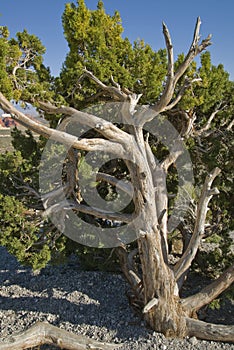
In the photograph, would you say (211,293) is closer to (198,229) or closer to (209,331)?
(209,331)

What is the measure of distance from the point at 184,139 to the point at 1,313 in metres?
4.51

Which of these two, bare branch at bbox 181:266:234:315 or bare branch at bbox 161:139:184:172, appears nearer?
bare branch at bbox 181:266:234:315

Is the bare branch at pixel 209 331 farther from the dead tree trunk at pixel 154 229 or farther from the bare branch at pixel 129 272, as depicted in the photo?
the bare branch at pixel 129 272

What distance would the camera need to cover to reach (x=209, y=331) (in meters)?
4.88

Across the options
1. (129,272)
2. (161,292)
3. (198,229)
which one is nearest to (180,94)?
(198,229)

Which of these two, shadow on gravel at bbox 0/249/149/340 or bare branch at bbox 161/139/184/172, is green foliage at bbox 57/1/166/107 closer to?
bare branch at bbox 161/139/184/172

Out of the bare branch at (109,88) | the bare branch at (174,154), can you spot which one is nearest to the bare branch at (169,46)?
the bare branch at (109,88)

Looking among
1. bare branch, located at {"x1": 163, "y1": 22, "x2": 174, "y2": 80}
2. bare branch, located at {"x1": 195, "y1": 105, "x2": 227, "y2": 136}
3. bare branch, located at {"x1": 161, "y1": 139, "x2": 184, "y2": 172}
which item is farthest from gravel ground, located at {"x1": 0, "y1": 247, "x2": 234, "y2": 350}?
bare branch, located at {"x1": 163, "y1": 22, "x2": 174, "y2": 80}

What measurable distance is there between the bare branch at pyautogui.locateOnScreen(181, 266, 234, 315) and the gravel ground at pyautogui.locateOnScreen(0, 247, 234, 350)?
0.48 meters

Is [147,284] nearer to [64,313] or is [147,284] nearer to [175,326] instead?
[175,326]

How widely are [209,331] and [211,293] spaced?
57cm

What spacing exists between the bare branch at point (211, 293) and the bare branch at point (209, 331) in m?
0.23

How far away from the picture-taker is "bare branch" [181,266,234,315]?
5.11 meters

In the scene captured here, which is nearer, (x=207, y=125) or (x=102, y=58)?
(x=102, y=58)
